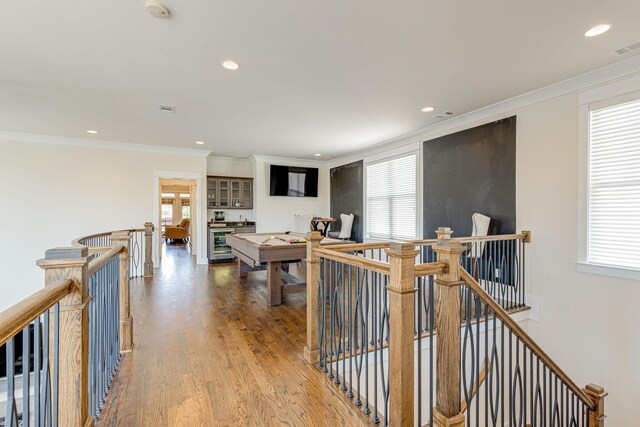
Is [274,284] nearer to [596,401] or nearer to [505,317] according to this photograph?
[505,317]

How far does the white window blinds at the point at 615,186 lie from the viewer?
2.84m

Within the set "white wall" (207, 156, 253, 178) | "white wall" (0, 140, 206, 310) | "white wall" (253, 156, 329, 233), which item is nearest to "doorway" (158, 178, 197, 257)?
"white wall" (207, 156, 253, 178)

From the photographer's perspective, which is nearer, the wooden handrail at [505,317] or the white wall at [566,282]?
the wooden handrail at [505,317]

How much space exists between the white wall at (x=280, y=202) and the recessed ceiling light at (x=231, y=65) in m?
4.33

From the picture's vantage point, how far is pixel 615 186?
116 inches

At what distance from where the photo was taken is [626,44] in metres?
2.48

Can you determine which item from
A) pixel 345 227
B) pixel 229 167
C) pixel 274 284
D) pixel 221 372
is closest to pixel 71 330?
pixel 221 372

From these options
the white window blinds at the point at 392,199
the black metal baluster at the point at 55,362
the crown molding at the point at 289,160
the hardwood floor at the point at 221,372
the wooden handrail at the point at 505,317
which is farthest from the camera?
the crown molding at the point at 289,160

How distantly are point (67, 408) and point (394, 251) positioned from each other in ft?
5.22

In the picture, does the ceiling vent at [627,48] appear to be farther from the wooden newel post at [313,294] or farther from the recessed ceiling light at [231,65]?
the recessed ceiling light at [231,65]

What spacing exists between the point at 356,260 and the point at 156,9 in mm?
2143

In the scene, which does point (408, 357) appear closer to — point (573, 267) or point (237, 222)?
point (573, 267)

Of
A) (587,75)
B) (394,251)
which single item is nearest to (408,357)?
(394,251)

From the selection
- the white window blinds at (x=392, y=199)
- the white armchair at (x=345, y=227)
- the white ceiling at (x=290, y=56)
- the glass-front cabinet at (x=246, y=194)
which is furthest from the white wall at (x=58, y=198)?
the white window blinds at (x=392, y=199)
